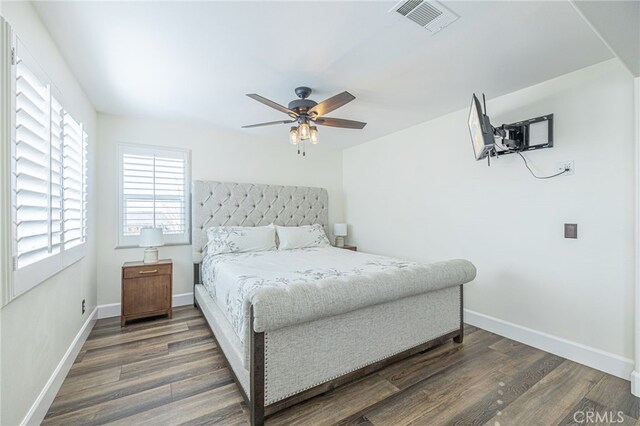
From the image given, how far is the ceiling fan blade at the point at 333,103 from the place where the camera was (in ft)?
7.22

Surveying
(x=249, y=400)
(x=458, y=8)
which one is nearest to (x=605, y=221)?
(x=458, y=8)

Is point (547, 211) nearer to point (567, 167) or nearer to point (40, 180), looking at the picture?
point (567, 167)

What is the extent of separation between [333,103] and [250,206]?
2.26 metres

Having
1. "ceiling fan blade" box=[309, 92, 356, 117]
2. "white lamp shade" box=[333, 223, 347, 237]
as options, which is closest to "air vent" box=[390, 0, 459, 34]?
"ceiling fan blade" box=[309, 92, 356, 117]

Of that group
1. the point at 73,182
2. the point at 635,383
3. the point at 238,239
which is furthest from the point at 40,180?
the point at 635,383

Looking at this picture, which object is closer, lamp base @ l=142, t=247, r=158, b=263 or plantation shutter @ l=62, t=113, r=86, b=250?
plantation shutter @ l=62, t=113, r=86, b=250

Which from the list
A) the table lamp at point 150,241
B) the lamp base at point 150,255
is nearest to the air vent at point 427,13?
the table lamp at point 150,241

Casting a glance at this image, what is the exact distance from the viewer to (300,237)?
159 inches

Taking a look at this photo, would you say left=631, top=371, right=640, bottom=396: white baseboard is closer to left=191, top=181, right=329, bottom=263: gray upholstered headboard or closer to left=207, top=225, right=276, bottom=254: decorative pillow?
left=207, top=225, right=276, bottom=254: decorative pillow

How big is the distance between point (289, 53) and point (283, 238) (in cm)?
247

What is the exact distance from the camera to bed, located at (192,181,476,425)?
1.63m

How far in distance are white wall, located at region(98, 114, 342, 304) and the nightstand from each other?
1.43 ft

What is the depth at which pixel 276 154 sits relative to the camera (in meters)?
4.50

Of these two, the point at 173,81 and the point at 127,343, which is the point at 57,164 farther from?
the point at 127,343
